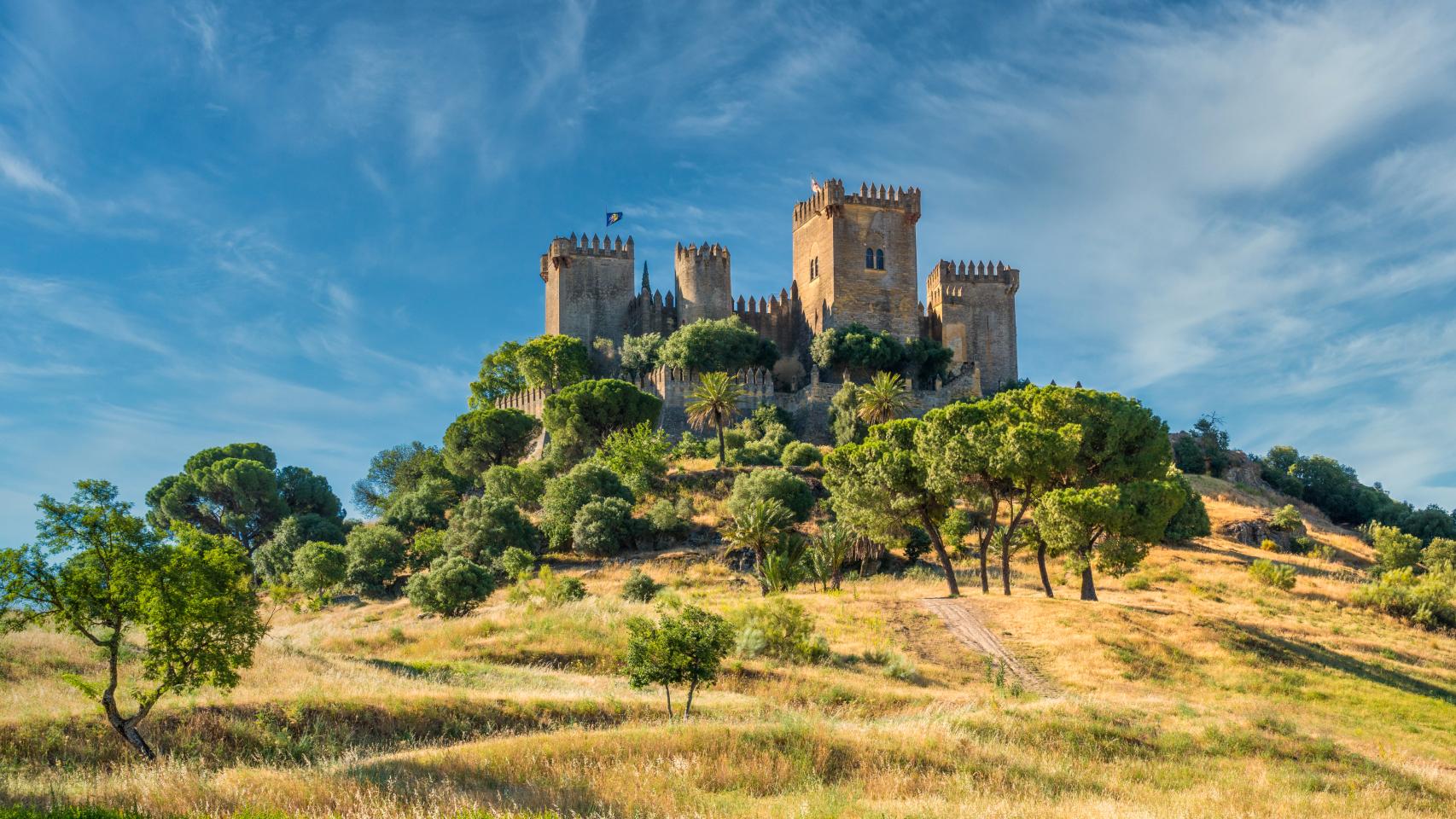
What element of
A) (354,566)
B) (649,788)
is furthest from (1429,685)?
(354,566)

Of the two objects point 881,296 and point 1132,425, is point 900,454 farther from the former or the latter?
point 881,296

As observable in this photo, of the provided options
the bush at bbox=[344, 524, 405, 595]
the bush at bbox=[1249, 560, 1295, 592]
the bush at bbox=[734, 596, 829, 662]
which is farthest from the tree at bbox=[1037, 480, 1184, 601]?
the bush at bbox=[344, 524, 405, 595]

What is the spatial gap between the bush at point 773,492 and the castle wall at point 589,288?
27.1 meters

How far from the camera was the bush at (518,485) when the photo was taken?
54.4 meters

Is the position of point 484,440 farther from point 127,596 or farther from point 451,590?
point 127,596

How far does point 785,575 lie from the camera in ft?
126

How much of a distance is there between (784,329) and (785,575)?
1475 inches

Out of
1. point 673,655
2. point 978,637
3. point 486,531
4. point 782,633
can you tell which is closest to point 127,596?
point 673,655

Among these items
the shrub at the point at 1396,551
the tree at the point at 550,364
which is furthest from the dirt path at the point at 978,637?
the tree at the point at 550,364

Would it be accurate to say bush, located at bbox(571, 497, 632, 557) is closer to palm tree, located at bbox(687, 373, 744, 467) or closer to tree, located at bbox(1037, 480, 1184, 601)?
palm tree, located at bbox(687, 373, 744, 467)

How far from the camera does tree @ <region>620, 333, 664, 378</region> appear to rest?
6712 cm

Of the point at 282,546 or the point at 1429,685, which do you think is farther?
the point at 282,546

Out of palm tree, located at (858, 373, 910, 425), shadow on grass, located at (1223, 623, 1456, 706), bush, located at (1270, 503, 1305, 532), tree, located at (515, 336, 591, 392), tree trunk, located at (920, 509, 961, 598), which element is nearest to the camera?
shadow on grass, located at (1223, 623, 1456, 706)

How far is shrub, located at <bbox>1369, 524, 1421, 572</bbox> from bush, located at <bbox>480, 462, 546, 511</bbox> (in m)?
38.2
